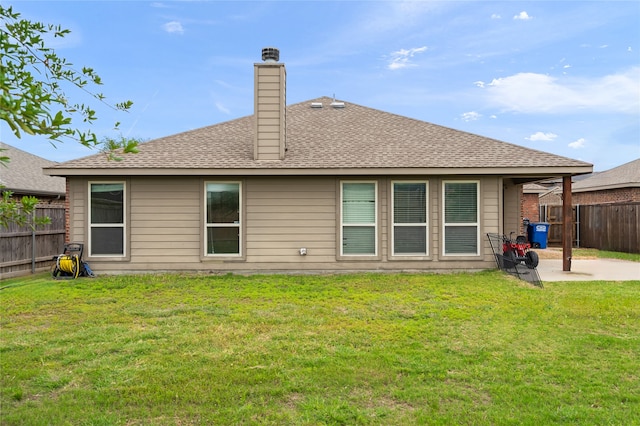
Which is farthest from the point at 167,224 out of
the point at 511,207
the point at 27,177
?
the point at 511,207

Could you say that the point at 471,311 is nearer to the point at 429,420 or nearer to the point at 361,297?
the point at 361,297

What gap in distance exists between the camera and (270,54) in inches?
389

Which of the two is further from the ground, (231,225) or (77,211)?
(77,211)

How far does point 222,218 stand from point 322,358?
606cm

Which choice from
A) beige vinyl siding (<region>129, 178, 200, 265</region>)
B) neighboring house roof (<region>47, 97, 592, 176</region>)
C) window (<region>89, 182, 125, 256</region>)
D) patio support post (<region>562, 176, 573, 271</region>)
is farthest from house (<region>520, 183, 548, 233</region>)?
window (<region>89, 182, 125, 256</region>)

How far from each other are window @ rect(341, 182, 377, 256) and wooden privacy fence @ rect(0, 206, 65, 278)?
6613 millimetres

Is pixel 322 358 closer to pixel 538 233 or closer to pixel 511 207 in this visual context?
pixel 511 207

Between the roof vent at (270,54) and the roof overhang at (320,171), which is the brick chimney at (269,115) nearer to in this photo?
the roof vent at (270,54)

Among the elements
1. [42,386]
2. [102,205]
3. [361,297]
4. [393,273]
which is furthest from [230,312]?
[102,205]

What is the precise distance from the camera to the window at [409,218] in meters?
9.55

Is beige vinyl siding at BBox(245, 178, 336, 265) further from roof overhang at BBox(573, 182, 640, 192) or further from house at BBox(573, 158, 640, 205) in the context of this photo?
roof overhang at BBox(573, 182, 640, 192)

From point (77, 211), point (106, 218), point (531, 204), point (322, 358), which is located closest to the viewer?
→ point (322, 358)

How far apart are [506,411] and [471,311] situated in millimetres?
2986

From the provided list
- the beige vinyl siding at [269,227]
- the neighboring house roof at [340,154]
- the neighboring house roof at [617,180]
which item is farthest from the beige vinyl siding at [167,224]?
the neighboring house roof at [617,180]
